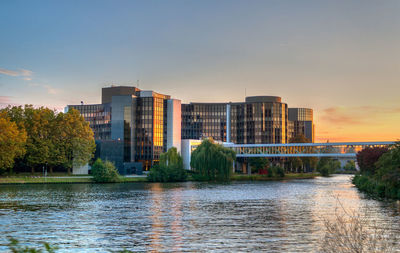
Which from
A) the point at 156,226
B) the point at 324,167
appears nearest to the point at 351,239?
the point at 156,226

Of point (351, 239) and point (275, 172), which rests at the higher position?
point (351, 239)

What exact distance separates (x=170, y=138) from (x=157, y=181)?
135ft

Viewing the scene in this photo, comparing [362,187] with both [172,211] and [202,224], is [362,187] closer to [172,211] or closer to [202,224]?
[172,211]

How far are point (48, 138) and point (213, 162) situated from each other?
130 feet

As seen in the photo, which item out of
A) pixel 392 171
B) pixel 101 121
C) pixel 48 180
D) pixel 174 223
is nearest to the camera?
pixel 174 223

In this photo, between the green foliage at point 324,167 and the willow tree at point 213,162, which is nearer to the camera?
the willow tree at point 213,162

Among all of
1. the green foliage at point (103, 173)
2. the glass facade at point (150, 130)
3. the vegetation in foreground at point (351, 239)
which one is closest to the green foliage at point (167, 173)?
the green foliage at point (103, 173)

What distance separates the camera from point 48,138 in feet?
376

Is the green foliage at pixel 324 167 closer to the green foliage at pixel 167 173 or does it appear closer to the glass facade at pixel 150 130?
the glass facade at pixel 150 130

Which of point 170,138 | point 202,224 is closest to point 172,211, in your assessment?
point 202,224

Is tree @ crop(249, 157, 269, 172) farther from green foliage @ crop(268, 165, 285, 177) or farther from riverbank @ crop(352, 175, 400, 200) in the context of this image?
riverbank @ crop(352, 175, 400, 200)

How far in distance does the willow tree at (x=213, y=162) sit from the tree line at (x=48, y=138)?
26474 millimetres

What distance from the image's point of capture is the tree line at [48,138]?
10894 centimetres

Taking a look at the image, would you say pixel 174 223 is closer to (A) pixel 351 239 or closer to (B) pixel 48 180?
(A) pixel 351 239
